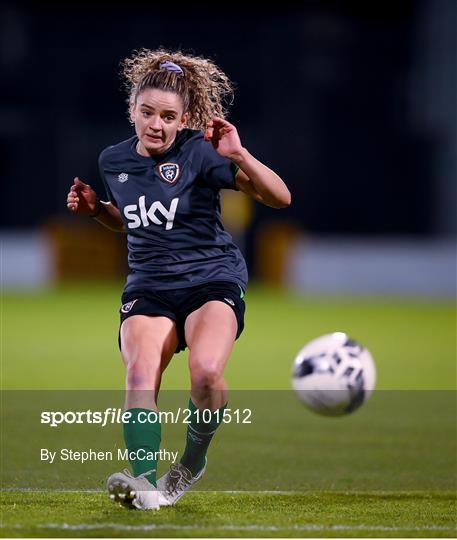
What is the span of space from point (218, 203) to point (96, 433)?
2.59 meters

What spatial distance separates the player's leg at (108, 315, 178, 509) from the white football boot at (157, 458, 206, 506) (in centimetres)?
23

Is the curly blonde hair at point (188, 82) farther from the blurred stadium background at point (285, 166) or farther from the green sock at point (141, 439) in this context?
the blurred stadium background at point (285, 166)

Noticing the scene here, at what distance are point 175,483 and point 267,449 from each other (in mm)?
1808

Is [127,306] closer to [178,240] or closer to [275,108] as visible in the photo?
[178,240]

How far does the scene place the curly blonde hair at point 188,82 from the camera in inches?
213

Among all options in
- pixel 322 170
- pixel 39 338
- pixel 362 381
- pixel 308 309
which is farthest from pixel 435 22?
pixel 362 381

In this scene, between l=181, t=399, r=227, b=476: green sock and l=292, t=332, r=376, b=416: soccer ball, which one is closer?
l=181, t=399, r=227, b=476: green sock

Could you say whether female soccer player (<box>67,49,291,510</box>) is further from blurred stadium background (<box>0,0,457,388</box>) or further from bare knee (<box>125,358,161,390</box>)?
blurred stadium background (<box>0,0,457,388</box>)

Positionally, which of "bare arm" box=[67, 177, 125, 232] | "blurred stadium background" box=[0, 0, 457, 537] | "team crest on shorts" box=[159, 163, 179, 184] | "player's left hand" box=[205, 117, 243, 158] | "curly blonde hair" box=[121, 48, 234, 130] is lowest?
"blurred stadium background" box=[0, 0, 457, 537]

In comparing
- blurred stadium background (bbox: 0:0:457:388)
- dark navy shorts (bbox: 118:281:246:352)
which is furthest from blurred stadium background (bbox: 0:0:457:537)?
dark navy shorts (bbox: 118:281:246:352)

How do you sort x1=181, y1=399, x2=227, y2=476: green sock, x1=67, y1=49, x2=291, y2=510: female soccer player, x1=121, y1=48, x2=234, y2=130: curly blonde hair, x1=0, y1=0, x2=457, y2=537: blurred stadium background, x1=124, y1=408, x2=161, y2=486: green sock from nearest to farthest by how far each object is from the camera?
x1=124, y1=408, x2=161, y2=486: green sock
x1=67, y1=49, x2=291, y2=510: female soccer player
x1=181, y1=399, x2=227, y2=476: green sock
x1=121, y1=48, x2=234, y2=130: curly blonde hair
x1=0, y1=0, x2=457, y2=537: blurred stadium background

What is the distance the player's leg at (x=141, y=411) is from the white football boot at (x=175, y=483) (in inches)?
9.2

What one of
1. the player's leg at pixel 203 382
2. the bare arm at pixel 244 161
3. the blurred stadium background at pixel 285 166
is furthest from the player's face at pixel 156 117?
the blurred stadium background at pixel 285 166

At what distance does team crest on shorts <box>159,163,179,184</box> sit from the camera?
5.34 metres
